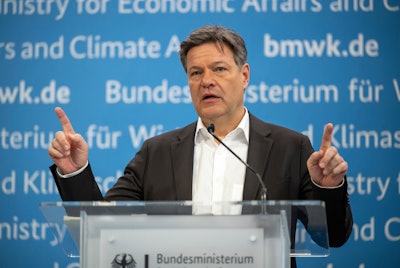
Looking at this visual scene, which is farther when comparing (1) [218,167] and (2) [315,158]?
(1) [218,167]

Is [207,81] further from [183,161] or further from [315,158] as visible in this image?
[315,158]

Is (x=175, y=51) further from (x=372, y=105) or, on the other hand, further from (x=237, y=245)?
(x=237, y=245)

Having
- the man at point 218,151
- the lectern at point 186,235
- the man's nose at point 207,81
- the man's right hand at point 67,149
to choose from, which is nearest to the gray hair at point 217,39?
the man at point 218,151

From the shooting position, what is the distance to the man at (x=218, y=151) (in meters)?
2.98

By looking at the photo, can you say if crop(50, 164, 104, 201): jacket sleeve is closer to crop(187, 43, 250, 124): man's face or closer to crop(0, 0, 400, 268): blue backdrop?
crop(187, 43, 250, 124): man's face

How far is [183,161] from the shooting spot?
307 cm

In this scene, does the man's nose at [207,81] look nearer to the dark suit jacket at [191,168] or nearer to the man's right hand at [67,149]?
the dark suit jacket at [191,168]

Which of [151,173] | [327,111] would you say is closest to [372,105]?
[327,111]

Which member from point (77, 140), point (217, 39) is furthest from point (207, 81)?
point (77, 140)

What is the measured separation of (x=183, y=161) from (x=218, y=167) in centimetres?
15

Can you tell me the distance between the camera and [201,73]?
3.14 metres

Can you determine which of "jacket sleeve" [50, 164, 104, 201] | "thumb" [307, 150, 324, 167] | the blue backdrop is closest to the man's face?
"jacket sleeve" [50, 164, 104, 201]

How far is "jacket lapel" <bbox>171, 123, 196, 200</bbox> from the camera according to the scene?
298 cm

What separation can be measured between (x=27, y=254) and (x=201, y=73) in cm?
166
